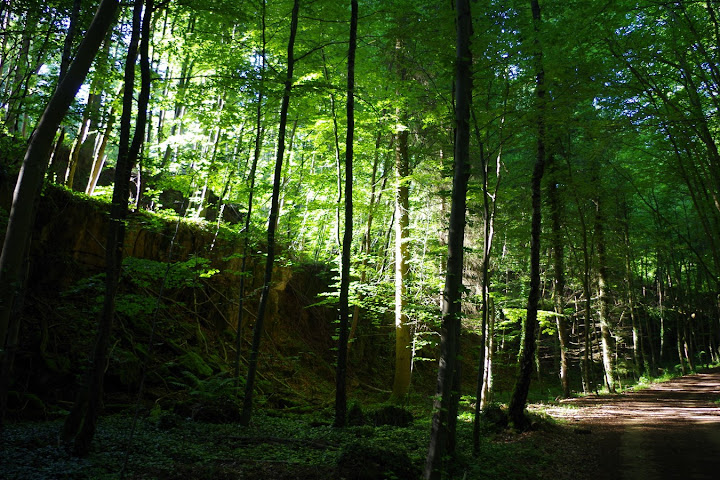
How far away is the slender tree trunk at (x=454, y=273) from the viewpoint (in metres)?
4.98

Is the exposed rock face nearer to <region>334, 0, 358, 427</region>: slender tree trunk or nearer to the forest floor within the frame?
<region>334, 0, 358, 427</region>: slender tree trunk

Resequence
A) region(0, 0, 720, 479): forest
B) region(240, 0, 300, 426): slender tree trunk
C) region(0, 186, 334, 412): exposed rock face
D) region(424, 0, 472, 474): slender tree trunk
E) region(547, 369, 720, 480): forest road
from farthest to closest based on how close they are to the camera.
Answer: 1. region(240, 0, 300, 426): slender tree trunk
2. region(0, 186, 334, 412): exposed rock face
3. region(547, 369, 720, 480): forest road
4. region(0, 0, 720, 479): forest
5. region(424, 0, 472, 474): slender tree trunk

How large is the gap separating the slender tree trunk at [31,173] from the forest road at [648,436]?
7950 mm

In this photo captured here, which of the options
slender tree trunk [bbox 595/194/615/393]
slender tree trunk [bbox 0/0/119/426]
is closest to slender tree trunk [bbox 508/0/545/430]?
slender tree trunk [bbox 0/0/119/426]

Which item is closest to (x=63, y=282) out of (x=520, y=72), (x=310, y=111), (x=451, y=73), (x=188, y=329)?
(x=188, y=329)

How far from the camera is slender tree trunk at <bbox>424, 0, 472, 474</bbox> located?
4.98 m

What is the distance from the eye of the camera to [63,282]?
9.32 m

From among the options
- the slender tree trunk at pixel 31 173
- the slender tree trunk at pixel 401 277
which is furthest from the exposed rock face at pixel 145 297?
the slender tree trunk at pixel 401 277

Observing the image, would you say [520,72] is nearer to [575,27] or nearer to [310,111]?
[575,27]

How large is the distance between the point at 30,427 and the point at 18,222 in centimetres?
417

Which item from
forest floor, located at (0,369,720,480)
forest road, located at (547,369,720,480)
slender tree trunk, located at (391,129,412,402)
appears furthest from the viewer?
slender tree trunk, located at (391,129,412,402)

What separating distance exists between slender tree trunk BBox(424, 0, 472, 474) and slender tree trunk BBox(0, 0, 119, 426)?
4.46 meters

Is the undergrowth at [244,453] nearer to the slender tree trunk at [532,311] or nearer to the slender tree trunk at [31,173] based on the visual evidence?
the slender tree trunk at [532,311]

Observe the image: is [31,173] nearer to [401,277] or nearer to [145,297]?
[145,297]
